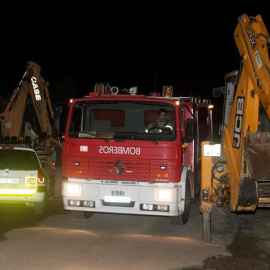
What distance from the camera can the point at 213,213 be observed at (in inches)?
349

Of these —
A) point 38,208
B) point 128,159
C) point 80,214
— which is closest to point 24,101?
point 38,208

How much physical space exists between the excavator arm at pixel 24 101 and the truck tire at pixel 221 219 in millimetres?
7124

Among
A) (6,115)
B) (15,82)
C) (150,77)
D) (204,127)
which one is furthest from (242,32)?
(150,77)

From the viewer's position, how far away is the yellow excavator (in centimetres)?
709

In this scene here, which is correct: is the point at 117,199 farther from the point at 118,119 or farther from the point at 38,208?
the point at 38,208

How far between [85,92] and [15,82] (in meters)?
7.58

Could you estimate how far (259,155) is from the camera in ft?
23.4

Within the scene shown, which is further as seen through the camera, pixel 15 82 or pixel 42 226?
pixel 15 82

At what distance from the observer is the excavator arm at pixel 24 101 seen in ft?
47.4

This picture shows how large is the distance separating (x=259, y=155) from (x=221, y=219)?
2094mm

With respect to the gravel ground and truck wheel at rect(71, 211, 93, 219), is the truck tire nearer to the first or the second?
the gravel ground

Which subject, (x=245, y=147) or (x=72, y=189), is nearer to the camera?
(x=245, y=147)

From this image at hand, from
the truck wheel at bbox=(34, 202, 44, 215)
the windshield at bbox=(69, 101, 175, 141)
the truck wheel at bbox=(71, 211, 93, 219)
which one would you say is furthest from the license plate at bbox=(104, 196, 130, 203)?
the truck wheel at bbox=(34, 202, 44, 215)

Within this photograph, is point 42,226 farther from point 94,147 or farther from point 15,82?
point 15,82
